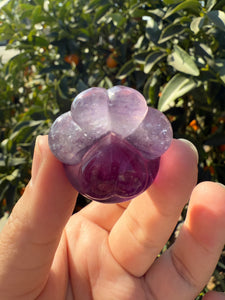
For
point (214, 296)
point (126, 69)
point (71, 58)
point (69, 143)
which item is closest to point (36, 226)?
point (69, 143)

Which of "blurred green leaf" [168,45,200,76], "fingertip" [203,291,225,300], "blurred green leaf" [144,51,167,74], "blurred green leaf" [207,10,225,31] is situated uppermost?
"blurred green leaf" [207,10,225,31]

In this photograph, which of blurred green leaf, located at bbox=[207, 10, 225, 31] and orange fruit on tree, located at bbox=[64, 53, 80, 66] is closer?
blurred green leaf, located at bbox=[207, 10, 225, 31]

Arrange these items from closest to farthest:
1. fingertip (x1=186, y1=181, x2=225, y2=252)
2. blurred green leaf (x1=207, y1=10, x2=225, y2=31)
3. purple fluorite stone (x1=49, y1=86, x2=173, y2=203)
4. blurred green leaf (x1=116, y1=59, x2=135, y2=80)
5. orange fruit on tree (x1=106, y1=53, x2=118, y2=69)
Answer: purple fluorite stone (x1=49, y1=86, x2=173, y2=203) → fingertip (x1=186, y1=181, x2=225, y2=252) → blurred green leaf (x1=207, y1=10, x2=225, y2=31) → blurred green leaf (x1=116, y1=59, x2=135, y2=80) → orange fruit on tree (x1=106, y1=53, x2=118, y2=69)

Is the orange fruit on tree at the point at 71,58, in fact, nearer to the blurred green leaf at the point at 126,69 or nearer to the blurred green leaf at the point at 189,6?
the blurred green leaf at the point at 126,69

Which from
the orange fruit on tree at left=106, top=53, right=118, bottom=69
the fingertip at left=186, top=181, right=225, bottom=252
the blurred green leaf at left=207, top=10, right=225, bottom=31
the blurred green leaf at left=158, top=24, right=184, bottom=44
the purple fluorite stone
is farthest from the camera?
the orange fruit on tree at left=106, top=53, right=118, bottom=69

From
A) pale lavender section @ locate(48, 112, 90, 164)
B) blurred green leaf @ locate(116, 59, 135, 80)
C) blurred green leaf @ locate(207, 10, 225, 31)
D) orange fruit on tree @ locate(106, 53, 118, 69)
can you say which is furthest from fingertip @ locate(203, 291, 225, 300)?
orange fruit on tree @ locate(106, 53, 118, 69)

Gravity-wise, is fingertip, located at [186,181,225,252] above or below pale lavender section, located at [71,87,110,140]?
below

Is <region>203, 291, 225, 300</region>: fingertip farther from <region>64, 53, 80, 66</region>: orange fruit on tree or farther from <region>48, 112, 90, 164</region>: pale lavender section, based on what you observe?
<region>64, 53, 80, 66</region>: orange fruit on tree
